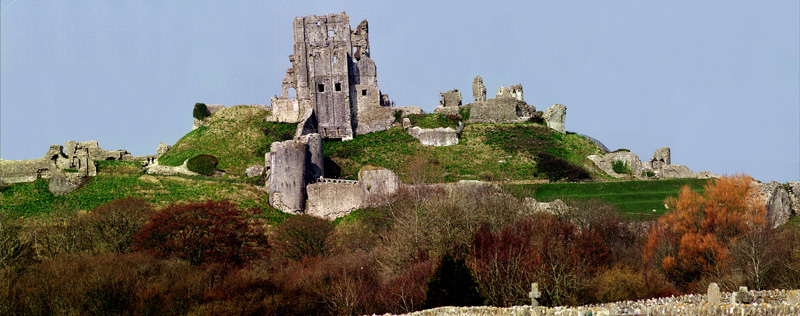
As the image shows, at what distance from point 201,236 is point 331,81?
32.6 meters

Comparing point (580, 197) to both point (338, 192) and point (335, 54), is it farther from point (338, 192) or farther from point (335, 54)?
point (335, 54)

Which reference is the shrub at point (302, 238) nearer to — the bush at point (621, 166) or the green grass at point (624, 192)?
the green grass at point (624, 192)

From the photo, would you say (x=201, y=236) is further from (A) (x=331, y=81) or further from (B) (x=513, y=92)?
(B) (x=513, y=92)

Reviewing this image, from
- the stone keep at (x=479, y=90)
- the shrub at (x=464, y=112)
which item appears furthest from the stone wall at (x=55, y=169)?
the stone keep at (x=479, y=90)

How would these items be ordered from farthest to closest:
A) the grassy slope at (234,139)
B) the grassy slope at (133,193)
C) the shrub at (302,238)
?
the grassy slope at (234,139), the grassy slope at (133,193), the shrub at (302,238)

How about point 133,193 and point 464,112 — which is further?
point 464,112

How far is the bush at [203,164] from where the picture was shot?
6356 centimetres

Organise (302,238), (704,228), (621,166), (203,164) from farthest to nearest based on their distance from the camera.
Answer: (621,166) < (203,164) < (302,238) < (704,228)

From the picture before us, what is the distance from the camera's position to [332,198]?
5553cm

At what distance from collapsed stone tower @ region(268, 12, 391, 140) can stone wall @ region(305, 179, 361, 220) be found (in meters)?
14.9

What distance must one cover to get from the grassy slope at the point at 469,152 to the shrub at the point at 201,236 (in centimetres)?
1796

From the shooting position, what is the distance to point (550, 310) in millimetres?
20328

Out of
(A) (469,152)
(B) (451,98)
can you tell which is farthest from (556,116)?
(A) (469,152)

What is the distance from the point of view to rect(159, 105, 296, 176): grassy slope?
6644 centimetres
